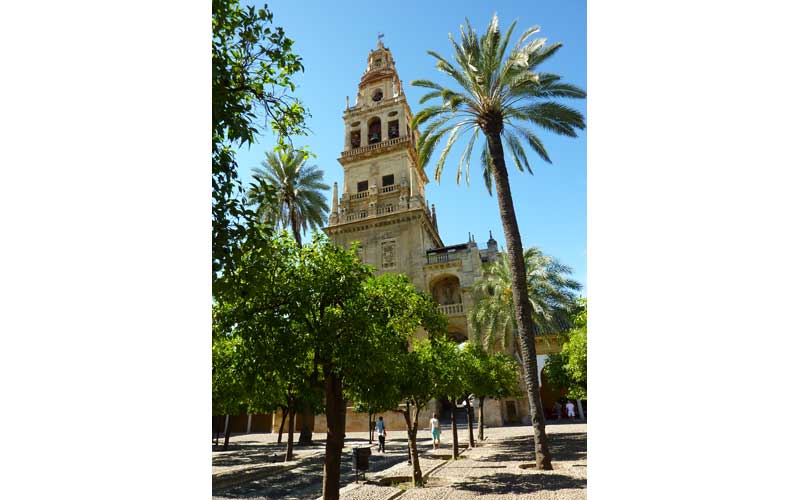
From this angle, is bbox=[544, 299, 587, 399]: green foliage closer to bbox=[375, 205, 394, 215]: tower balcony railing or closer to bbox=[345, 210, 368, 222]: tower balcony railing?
bbox=[375, 205, 394, 215]: tower balcony railing

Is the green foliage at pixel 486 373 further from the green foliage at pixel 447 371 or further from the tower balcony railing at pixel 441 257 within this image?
the tower balcony railing at pixel 441 257

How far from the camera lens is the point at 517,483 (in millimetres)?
9844

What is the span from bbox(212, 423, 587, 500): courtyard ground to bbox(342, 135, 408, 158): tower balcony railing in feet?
72.6

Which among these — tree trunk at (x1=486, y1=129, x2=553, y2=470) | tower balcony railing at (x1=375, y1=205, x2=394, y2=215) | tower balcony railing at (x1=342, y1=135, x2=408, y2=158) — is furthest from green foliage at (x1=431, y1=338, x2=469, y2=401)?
tower balcony railing at (x1=342, y1=135, x2=408, y2=158)

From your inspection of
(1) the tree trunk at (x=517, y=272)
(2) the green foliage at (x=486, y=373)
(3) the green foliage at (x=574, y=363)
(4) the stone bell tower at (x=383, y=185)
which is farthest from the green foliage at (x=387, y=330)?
(4) the stone bell tower at (x=383, y=185)

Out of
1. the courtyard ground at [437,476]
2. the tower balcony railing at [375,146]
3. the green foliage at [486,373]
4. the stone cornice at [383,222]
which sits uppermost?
the tower balcony railing at [375,146]

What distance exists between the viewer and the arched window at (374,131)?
118ft

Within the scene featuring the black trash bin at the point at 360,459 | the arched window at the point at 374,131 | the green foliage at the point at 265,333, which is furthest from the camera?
the arched window at the point at 374,131

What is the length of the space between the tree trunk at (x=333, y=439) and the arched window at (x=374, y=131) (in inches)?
1199

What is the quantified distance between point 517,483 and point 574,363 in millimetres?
9369

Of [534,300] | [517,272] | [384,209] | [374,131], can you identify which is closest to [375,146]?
[374,131]
